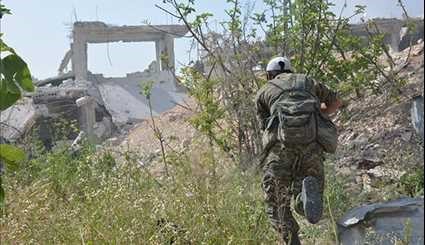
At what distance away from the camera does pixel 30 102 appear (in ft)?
42.1

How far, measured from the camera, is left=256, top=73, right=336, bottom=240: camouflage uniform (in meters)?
4.61

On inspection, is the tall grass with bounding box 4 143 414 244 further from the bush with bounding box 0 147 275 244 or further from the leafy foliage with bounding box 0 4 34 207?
the leafy foliage with bounding box 0 4 34 207

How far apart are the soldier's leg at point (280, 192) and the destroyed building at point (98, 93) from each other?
6548mm

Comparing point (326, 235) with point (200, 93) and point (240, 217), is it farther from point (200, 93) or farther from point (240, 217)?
point (200, 93)

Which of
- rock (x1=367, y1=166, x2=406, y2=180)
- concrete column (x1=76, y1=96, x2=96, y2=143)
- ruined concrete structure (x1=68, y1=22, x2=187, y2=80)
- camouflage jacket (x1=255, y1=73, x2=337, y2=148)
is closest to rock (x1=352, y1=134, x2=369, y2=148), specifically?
rock (x1=367, y1=166, x2=406, y2=180)

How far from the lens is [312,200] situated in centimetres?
420

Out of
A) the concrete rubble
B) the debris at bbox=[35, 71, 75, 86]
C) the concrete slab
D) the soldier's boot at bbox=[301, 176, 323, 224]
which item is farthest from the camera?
the debris at bbox=[35, 71, 75, 86]

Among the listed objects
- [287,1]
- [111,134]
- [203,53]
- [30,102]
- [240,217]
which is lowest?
[111,134]

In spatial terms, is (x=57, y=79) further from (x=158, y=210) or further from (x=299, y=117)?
(x=158, y=210)

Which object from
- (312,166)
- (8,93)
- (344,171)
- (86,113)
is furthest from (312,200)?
(86,113)

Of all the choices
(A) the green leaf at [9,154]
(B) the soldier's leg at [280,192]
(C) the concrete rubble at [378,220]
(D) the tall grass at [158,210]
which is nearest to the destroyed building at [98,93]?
(D) the tall grass at [158,210]

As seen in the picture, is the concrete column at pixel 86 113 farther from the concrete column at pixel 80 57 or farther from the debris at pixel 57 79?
the concrete column at pixel 80 57

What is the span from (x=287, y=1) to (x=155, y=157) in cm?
227

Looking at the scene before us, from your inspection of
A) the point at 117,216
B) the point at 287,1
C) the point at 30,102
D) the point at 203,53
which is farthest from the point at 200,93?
the point at 30,102
